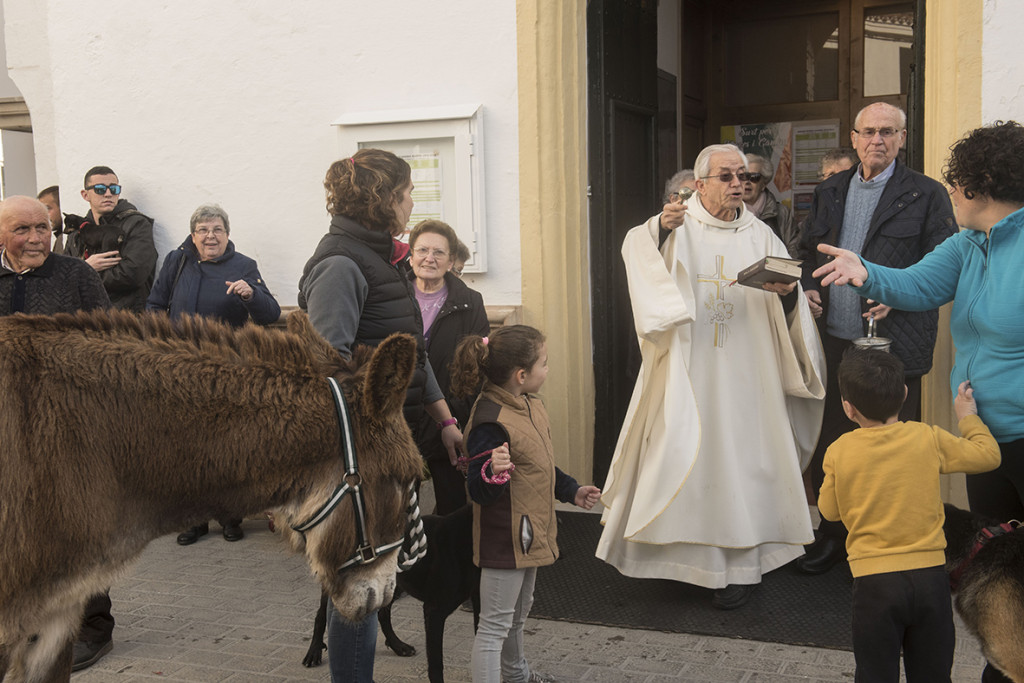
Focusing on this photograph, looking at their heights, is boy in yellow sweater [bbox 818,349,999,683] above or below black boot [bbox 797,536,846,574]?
above

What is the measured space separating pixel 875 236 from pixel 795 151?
4.59 m

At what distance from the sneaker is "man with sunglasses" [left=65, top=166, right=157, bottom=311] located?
285 centimetres

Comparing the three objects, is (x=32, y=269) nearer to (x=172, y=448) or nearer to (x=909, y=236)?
(x=172, y=448)

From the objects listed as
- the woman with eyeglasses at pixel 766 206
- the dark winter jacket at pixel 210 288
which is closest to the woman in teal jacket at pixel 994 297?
the woman with eyeglasses at pixel 766 206

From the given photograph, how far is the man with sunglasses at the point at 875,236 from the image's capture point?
4.99 m

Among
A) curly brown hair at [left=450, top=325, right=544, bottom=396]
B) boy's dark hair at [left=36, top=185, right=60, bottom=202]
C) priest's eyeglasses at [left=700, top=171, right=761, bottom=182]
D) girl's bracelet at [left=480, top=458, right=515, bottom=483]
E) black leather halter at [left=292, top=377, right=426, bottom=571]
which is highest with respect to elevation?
boy's dark hair at [left=36, top=185, right=60, bottom=202]

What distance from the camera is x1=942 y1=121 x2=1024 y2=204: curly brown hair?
10.5 feet

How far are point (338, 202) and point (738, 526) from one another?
2.44m

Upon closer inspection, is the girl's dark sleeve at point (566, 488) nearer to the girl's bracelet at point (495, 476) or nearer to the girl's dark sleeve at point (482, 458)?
the girl's dark sleeve at point (482, 458)

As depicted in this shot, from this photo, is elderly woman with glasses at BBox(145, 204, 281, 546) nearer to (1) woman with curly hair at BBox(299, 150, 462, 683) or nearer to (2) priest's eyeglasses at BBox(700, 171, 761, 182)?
(1) woman with curly hair at BBox(299, 150, 462, 683)

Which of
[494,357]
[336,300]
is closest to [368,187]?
[336,300]

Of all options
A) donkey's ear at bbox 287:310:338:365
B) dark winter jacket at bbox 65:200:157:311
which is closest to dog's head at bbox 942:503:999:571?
donkey's ear at bbox 287:310:338:365

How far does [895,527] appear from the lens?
2.99 meters

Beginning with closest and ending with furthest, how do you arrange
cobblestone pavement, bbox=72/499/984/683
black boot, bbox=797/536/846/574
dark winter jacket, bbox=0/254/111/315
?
cobblestone pavement, bbox=72/499/984/683 < dark winter jacket, bbox=0/254/111/315 < black boot, bbox=797/536/846/574
